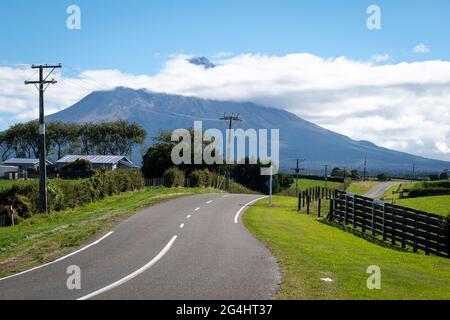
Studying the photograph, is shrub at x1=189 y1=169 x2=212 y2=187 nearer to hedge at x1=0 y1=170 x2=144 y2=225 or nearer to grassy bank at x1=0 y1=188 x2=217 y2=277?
hedge at x1=0 y1=170 x2=144 y2=225

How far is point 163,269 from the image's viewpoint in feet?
47.8

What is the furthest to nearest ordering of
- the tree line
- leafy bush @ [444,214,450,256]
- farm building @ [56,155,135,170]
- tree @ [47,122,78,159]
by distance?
1. tree @ [47,122,78,159]
2. the tree line
3. farm building @ [56,155,135,170]
4. leafy bush @ [444,214,450,256]

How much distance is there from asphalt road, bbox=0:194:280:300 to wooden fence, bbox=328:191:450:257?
7.44 meters

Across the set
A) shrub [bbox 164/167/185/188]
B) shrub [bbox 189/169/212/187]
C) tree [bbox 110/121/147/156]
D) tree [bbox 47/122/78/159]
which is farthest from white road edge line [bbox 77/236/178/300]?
tree [bbox 47/122/78/159]

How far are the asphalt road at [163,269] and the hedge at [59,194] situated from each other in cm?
1603

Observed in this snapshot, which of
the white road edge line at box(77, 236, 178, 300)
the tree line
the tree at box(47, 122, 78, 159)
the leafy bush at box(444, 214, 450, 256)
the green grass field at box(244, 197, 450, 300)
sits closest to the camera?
the white road edge line at box(77, 236, 178, 300)

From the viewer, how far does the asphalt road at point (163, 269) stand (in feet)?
38.3

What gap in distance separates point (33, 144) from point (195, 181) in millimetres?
70526

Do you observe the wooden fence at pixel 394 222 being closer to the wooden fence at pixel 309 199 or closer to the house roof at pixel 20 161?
the wooden fence at pixel 309 199

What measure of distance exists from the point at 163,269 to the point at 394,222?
1526 centimetres

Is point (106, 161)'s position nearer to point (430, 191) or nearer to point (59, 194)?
point (430, 191)

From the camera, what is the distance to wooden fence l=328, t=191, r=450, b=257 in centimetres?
2295

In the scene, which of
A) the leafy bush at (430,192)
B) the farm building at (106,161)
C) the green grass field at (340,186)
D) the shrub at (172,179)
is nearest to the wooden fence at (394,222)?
the shrub at (172,179)
